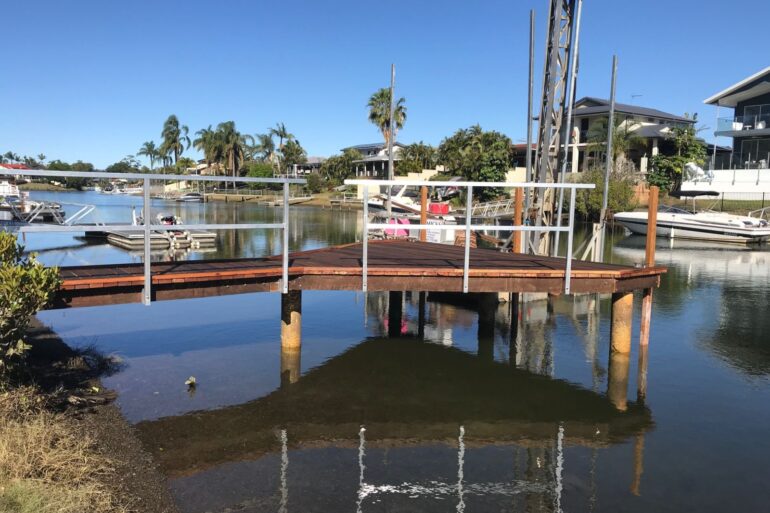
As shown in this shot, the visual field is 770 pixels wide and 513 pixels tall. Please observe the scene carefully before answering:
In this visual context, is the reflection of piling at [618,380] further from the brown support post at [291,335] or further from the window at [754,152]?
the window at [754,152]

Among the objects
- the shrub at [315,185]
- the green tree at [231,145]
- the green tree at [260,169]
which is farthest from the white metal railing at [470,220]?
the green tree at [231,145]

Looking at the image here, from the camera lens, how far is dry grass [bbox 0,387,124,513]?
4879 mm

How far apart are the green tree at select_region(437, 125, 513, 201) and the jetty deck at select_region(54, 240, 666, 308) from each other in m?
42.5

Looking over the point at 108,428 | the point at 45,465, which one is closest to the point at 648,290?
the point at 108,428

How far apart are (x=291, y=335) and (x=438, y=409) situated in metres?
2.96

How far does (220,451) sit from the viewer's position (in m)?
7.19

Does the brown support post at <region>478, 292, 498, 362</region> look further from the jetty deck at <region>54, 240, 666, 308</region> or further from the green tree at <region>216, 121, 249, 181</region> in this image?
the green tree at <region>216, 121, 249, 181</region>

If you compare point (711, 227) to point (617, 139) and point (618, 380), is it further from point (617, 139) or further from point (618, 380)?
point (618, 380)

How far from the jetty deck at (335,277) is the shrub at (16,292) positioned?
2.37 feet

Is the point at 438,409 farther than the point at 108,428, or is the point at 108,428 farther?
the point at 438,409

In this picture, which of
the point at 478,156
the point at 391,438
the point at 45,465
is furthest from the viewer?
the point at 478,156

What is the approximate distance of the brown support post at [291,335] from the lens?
1010 centimetres

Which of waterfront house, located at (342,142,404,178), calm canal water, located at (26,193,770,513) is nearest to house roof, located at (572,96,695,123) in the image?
waterfront house, located at (342,142,404,178)

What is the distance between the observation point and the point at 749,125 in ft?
158
